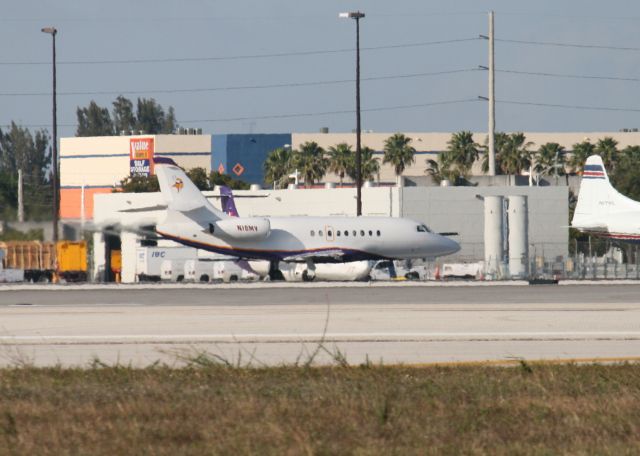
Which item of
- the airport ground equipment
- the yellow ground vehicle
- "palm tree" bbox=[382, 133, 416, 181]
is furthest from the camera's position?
"palm tree" bbox=[382, 133, 416, 181]

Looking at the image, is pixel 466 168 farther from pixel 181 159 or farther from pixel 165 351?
pixel 165 351

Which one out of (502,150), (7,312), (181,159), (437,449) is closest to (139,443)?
(437,449)

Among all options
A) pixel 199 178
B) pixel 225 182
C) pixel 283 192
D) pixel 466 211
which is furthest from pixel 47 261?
pixel 225 182

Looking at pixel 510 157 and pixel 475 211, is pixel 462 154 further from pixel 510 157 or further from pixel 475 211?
pixel 475 211

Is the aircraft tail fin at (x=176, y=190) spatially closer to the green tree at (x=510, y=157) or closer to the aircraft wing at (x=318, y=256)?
the aircraft wing at (x=318, y=256)

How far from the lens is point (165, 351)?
22297 mm

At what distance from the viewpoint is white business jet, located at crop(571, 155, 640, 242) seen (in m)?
74.7

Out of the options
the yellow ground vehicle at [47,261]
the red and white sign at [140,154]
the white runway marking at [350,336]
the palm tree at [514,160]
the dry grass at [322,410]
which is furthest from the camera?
the red and white sign at [140,154]

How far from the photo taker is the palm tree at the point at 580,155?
484ft

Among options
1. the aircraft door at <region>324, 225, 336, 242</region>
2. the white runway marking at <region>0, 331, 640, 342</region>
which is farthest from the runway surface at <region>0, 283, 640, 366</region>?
the aircraft door at <region>324, 225, 336, 242</region>

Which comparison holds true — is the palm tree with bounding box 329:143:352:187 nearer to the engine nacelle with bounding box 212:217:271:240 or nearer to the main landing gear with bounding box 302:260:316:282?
the main landing gear with bounding box 302:260:316:282

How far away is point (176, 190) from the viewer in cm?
6425

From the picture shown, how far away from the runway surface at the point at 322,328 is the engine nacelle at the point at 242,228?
18.9 meters

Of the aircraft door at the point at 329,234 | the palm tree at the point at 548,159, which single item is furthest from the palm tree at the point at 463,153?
the aircraft door at the point at 329,234
